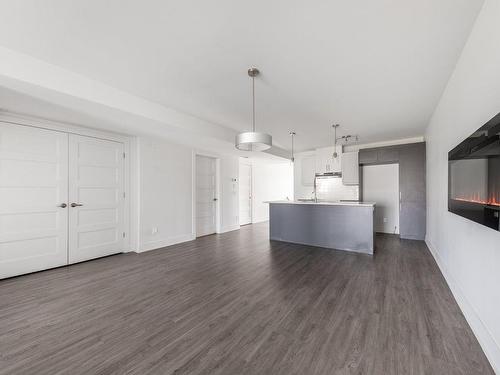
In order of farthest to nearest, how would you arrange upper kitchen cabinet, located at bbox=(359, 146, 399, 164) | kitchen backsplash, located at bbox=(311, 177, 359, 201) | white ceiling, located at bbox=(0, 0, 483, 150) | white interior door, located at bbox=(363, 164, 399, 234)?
kitchen backsplash, located at bbox=(311, 177, 359, 201), white interior door, located at bbox=(363, 164, 399, 234), upper kitchen cabinet, located at bbox=(359, 146, 399, 164), white ceiling, located at bbox=(0, 0, 483, 150)

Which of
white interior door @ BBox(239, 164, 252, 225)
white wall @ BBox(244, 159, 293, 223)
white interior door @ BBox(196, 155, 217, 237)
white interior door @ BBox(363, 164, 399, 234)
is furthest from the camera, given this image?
white wall @ BBox(244, 159, 293, 223)

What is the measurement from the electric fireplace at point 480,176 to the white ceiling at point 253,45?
1.05m

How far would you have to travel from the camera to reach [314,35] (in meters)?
1.94

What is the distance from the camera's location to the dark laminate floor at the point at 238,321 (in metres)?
1.60

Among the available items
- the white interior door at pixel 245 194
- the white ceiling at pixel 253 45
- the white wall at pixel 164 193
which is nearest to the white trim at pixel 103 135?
the white wall at pixel 164 193

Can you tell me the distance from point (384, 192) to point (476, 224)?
4.59 m

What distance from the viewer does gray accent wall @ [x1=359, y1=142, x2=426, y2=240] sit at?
516 centimetres

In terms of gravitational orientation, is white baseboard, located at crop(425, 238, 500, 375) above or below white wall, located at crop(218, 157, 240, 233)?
below

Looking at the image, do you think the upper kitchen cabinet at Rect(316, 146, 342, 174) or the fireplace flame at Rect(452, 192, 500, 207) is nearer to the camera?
the fireplace flame at Rect(452, 192, 500, 207)

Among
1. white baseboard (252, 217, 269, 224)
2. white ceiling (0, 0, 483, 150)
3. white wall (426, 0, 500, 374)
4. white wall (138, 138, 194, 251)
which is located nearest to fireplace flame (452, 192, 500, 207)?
white wall (426, 0, 500, 374)

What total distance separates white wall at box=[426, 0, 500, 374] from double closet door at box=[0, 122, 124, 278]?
5.24 meters

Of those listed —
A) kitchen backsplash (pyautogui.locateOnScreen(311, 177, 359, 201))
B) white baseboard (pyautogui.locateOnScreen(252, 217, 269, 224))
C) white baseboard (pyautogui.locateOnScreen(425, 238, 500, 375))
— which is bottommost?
white baseboard (pyautogui.locateOnScreen(252, 217, 269, 224))

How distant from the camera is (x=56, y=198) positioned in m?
3.71

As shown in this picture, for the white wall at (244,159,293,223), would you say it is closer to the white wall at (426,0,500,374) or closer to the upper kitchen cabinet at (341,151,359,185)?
the upper kitchen cabinet at (341,151,359,185)
